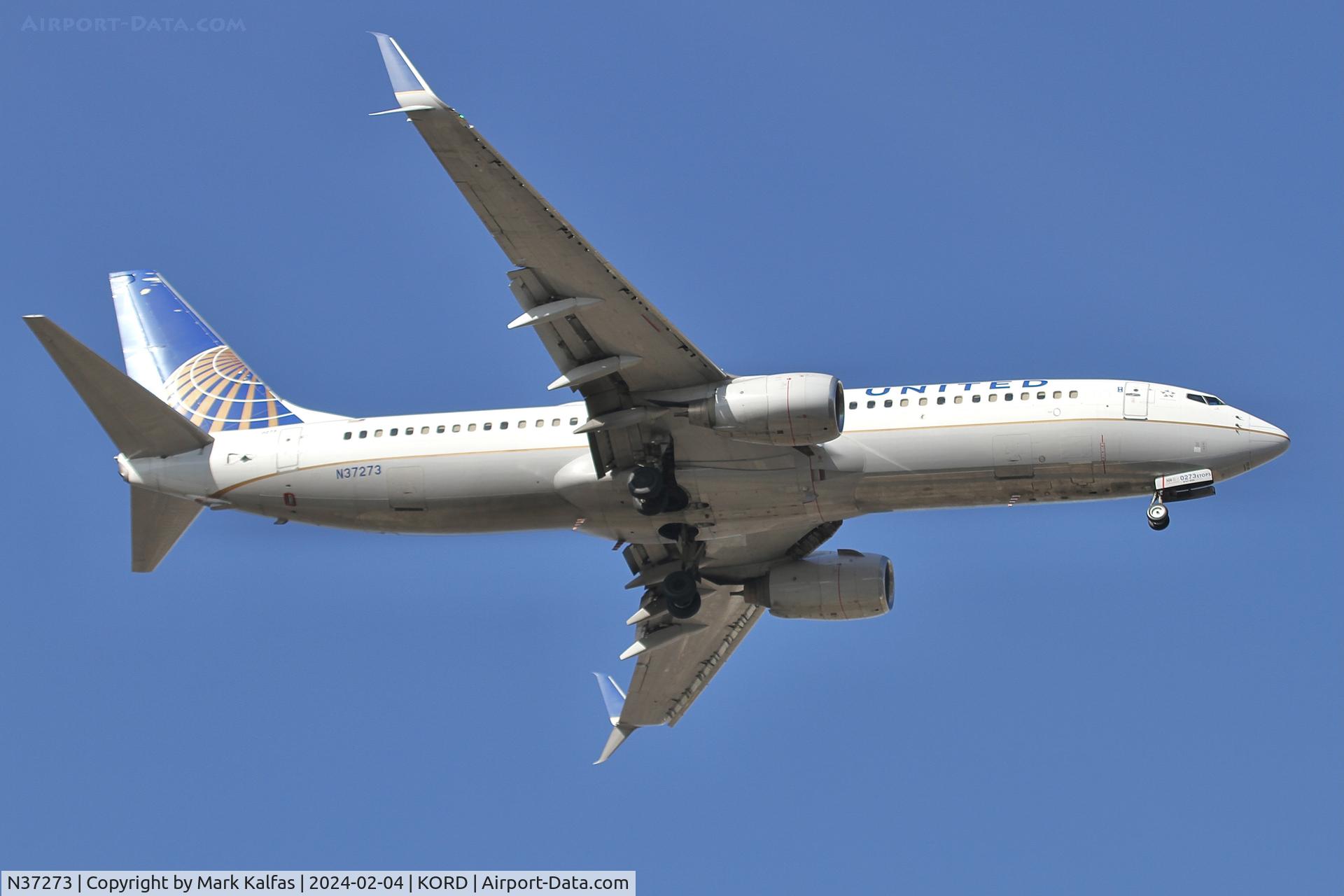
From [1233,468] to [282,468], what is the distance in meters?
23.9

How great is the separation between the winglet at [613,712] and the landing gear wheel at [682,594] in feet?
25.7

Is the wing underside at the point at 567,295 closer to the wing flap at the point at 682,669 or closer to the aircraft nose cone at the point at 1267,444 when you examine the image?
the wing flap at the point at 682,669

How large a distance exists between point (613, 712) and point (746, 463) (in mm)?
13798

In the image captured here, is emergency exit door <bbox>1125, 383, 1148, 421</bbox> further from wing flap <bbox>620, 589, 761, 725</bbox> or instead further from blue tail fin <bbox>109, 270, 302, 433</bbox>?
blue tail fin <bbox>109, 270, 302, 433</bbox>

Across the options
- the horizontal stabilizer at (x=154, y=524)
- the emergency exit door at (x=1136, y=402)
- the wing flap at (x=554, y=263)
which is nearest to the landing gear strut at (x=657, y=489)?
the wing flap at (x=554, y=263)

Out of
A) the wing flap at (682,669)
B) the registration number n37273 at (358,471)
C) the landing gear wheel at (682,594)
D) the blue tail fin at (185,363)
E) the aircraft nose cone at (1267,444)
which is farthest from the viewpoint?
the wing flap at (682,669)

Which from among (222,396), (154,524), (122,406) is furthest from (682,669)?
(122,406)

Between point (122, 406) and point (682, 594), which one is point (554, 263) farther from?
point (122, 406)

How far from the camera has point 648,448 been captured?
42.1 meters

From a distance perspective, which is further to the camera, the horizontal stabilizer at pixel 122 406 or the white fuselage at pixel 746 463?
the horizontal stabilizer at pixel 122 406

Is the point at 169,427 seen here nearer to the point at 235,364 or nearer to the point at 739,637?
the point at 235,364

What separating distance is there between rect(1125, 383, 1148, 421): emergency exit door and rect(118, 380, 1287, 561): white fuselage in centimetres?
4

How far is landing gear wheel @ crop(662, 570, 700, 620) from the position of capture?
45.4m

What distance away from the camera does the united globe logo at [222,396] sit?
154 ft
